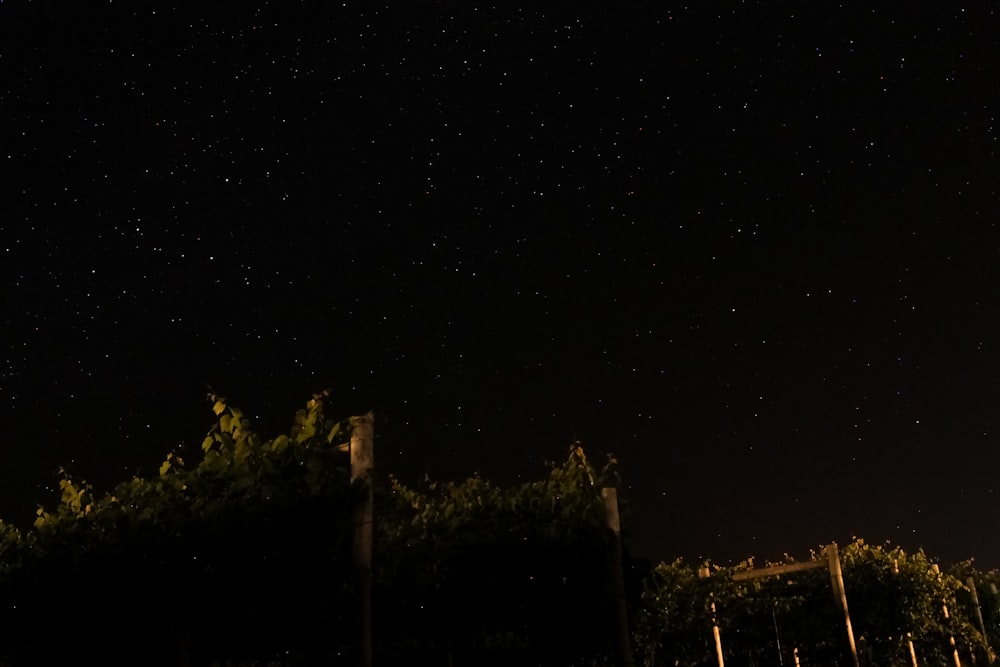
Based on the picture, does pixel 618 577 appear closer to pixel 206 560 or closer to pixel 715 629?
pixel 206 560

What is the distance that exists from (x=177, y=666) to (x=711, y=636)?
9444 mm

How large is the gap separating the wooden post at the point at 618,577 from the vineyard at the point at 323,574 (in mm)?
21

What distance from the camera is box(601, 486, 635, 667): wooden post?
8.12m

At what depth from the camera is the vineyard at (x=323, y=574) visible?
5.95 meters

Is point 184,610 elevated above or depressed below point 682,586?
below

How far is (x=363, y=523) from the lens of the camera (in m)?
6.04

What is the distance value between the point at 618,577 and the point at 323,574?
3032 mm

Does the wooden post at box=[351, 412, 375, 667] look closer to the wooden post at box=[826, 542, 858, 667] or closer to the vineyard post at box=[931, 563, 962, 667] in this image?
the wooden post at box=[826, 542, 858, 667]

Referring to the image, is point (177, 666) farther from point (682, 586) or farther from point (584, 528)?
point (682, 586)

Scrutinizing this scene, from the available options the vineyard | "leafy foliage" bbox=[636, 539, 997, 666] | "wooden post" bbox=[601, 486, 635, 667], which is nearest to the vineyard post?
"leafy foliage" bbox=[636, 539, 997, 666]

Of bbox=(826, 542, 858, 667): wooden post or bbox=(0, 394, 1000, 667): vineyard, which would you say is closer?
bbox=(0, 394, 1000, 667): vineyard

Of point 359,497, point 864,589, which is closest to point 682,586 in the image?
point 864,589

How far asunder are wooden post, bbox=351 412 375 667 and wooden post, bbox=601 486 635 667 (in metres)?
2.84

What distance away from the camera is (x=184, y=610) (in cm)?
596
